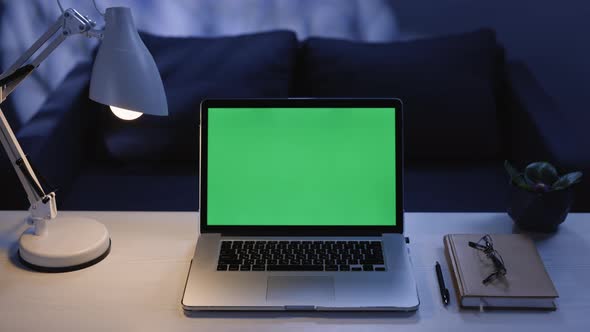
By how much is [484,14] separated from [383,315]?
154cm

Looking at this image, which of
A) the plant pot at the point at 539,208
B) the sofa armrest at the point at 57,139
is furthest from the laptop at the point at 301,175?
the sofa armrest at the point at 57,139

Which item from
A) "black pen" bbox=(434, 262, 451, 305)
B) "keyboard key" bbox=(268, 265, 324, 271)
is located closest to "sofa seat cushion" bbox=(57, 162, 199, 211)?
"keyboard key" bbox=(268, 265, 324, 271)

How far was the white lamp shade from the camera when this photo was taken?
1.07 m

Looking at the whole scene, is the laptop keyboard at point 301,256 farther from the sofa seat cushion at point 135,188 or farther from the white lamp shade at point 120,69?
the sofa seat cushion at point 135,188

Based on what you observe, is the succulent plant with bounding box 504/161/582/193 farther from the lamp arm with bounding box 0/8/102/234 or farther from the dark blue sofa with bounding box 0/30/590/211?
the lamp arm with bounding box 0/8/102/234

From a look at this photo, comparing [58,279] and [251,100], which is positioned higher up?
[251,100]

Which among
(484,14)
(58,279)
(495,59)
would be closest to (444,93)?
(495,59)

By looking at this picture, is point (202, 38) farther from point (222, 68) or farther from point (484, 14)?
point (484, 14)

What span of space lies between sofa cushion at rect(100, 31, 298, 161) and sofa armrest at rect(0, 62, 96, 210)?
0.28ft

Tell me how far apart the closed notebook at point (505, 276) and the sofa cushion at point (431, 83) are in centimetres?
74

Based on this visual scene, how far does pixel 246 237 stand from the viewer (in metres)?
1.23

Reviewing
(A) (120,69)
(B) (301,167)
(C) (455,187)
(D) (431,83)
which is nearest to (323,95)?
(D) (431,83)

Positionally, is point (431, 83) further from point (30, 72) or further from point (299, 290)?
point (30, 72)

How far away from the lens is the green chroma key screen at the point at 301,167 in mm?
1234
